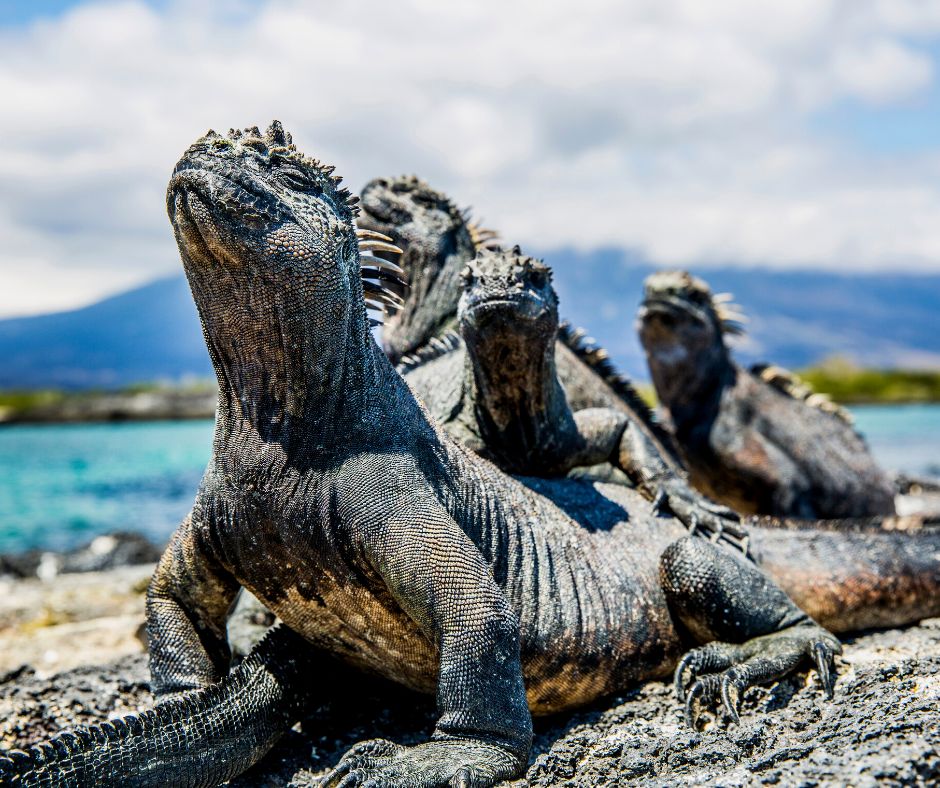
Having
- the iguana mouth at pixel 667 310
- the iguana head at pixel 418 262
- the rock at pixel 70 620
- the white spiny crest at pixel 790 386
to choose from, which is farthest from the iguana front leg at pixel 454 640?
the white spiny crest at pixel 790 386

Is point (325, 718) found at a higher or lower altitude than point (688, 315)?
lower

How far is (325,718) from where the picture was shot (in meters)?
4.35

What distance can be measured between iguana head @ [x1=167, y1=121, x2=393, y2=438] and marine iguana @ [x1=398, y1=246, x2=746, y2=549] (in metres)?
0.76

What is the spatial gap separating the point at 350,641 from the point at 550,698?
0.87 metres

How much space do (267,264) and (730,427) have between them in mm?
5467

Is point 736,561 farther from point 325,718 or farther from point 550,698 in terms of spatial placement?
point 325,718

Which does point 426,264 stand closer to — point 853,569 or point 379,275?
point 379,275

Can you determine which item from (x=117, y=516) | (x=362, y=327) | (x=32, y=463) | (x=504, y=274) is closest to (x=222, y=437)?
(x=362, y=327)

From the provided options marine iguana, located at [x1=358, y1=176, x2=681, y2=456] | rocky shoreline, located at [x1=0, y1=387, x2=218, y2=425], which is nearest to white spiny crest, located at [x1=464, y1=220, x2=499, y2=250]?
marine iguana, located at [x1=358, y1=176, x2=681, y2=456]

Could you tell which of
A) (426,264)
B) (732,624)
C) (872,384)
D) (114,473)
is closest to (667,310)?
(426,264)

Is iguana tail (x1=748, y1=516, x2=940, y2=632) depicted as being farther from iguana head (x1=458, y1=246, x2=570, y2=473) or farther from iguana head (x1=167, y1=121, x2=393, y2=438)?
iguana head (x1=167, y1=121, x2=393, y2=438)

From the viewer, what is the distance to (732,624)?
4477 millimetres

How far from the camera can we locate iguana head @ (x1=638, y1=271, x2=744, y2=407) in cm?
768

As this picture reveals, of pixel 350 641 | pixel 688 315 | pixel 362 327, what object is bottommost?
pixel 350 641
